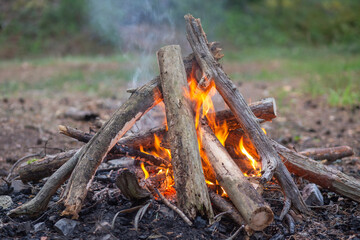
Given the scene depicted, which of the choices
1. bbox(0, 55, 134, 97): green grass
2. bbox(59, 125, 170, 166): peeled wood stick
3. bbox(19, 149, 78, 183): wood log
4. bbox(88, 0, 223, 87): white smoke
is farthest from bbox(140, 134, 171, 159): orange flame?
A: bbox(0, 55, 134, 97): green grass

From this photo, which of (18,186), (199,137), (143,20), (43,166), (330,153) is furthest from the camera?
(143,20)

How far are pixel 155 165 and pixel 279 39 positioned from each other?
1324 centimetres

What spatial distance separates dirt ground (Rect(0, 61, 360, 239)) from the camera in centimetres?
237

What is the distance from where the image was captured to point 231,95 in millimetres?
2660

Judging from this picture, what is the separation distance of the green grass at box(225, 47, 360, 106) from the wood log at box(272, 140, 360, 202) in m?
4.16

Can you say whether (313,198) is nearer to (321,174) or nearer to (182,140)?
(321,174)

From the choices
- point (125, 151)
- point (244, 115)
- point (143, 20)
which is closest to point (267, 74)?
point (143, 20)

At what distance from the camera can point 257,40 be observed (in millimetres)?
14992

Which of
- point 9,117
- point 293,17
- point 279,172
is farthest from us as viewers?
point 293,17

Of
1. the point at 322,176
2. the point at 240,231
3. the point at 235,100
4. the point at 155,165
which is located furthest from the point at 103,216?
the point at 322,176

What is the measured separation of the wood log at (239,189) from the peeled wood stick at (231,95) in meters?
0.20

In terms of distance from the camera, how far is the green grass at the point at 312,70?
7191mm

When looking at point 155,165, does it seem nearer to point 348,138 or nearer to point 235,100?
point 235,100

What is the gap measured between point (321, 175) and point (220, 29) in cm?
1365
